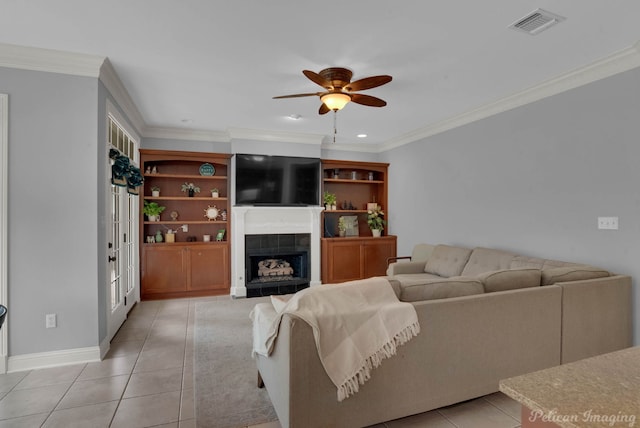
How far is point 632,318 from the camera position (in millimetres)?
2785

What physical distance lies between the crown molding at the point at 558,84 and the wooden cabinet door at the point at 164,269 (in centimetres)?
434

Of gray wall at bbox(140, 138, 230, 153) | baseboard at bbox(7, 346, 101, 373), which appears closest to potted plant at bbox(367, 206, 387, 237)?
gray wall at bbox(140, 138, 230, 153)

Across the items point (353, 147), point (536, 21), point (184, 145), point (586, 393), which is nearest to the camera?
point (586, 393)

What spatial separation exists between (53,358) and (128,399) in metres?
0.97

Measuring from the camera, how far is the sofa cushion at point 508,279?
91.4 inches

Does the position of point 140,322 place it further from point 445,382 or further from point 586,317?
point 586,317

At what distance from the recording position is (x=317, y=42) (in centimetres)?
254

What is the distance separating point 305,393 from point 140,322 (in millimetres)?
3083

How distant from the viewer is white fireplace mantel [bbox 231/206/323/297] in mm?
5273

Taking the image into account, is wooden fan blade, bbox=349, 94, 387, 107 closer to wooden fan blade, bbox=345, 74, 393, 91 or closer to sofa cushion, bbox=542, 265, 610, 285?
wooden fan blade, bbox=345, 74, 393, 91

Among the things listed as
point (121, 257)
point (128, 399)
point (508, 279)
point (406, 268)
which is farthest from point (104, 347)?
point (406, 268)

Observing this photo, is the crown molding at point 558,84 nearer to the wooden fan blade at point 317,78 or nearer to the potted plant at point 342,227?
the wooden fan blade at point 317,78

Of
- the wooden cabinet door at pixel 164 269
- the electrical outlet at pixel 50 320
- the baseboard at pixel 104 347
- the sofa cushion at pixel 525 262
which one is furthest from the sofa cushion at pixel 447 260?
the electrical outlet at pixel 50 320

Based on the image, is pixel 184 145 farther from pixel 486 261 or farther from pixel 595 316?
pixel 595 316
